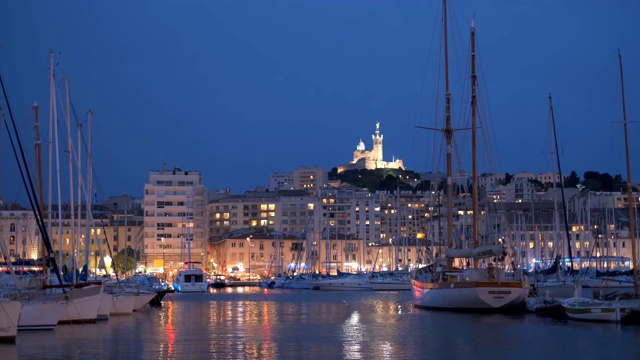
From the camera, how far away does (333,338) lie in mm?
38562

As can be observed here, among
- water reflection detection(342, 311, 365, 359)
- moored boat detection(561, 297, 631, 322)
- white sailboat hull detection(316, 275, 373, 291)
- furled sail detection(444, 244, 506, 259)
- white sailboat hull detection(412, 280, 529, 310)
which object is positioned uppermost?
furled sail detection(444, 244, 506, 259)

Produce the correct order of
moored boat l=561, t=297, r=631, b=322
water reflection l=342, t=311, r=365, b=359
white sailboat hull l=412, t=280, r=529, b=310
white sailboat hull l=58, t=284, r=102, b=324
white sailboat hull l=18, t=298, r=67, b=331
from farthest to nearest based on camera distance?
1. white sailboat hull l=412, t=280, r=529, b=310
2. moored boat l=561, t=297, r=631, b=322
3. white sailboat hull l=58, t=284, r=102, b=324
4. white sailboat hull l=18, t=298, r=67, b=331
5. water reflection l=342, t=311, r=365, b=359

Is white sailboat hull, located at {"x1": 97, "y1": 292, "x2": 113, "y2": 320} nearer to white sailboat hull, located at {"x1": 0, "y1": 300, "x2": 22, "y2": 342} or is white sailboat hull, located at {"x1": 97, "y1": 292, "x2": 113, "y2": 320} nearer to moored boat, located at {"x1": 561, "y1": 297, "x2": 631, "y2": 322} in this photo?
white sailboat hull, located at {"x1": 0, "y1": 300, "x2": 22, "y2": 342}

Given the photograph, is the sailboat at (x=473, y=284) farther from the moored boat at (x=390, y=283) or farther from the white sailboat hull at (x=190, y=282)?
the moored boat at (x=390, y=283)

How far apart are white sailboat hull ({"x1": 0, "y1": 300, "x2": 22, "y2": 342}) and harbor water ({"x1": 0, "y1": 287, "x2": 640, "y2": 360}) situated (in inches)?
17.3

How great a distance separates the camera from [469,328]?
4250cm

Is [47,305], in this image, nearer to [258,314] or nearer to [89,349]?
[89,349]

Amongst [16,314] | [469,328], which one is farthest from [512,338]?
[16,314]

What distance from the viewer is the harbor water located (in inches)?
1259

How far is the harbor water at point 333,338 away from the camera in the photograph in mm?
31984

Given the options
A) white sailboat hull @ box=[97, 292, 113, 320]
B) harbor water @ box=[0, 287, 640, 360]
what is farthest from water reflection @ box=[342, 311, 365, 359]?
white sailboat hull @ box=[97, 292, 113, 320]

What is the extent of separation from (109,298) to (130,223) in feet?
379

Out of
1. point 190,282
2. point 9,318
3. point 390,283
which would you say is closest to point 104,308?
point 9,318

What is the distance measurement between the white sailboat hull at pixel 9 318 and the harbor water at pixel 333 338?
439 millimetres
